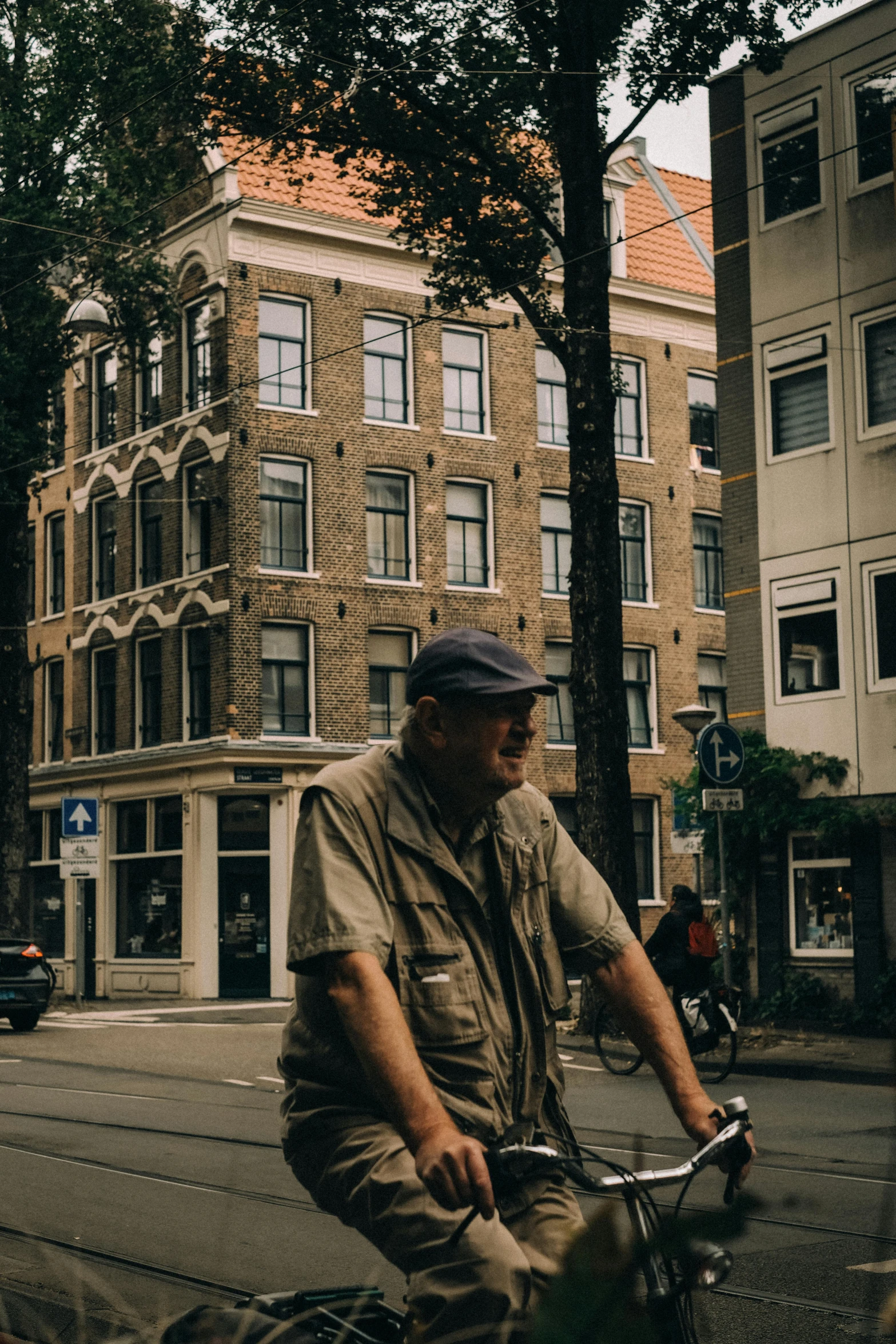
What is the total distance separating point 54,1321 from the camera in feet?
18.6

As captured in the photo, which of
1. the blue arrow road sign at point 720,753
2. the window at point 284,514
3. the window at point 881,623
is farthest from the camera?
the window at point 284,514

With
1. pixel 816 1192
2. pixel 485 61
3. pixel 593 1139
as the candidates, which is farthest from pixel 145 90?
pixel 816 1192

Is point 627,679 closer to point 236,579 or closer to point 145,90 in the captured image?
point 236,579

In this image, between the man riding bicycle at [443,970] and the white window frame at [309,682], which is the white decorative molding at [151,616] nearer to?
the white window frame at [309,682]

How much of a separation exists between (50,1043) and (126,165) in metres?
12.5

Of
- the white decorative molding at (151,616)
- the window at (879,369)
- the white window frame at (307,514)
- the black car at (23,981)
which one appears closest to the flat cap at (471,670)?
the window at (879,369)

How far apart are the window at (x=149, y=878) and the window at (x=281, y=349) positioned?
764 centimetres

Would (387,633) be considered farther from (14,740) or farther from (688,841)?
(688,841)

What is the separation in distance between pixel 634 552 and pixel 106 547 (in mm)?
10762

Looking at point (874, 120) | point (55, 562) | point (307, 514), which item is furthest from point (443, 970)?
point (55, 562)

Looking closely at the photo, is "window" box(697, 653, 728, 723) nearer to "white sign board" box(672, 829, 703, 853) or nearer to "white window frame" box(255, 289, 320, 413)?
"white window frame" box(255, 289, 320, 413)

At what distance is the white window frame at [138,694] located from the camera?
33.5m

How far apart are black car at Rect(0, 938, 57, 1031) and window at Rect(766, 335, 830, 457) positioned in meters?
11.3

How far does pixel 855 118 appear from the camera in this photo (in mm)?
20375
